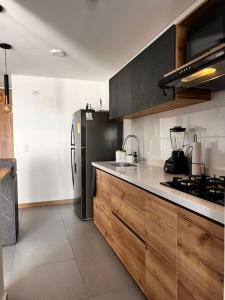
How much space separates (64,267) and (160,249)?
3.90 feet

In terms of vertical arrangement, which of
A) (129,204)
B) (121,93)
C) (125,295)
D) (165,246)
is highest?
(121,93)

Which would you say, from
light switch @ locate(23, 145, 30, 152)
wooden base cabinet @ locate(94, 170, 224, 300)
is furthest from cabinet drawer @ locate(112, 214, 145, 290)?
light switch @ locate(23, 145, 30, 152)

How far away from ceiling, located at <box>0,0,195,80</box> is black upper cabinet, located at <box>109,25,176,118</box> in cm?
23

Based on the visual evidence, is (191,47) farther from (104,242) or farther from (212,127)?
(104,242)

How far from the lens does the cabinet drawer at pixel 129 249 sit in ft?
5.65

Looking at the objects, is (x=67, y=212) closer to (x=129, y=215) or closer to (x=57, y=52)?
(x=129, y=215)

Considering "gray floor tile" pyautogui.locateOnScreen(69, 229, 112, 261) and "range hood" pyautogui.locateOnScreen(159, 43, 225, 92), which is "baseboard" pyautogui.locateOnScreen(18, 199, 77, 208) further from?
"range hood" pyautogui.locateOnScreen(159, 43, 225, 92)

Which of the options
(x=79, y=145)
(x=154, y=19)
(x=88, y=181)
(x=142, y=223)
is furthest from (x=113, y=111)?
(x=142, y=223)

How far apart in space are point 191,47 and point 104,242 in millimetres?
2250

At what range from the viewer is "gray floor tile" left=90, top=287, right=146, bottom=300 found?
174cm

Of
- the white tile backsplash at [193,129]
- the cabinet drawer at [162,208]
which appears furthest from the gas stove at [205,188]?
the white tile backsplash at [193,129]

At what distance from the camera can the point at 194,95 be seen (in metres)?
1.86

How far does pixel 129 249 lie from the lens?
6.35 feet

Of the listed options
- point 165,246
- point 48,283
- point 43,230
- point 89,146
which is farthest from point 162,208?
point 43,230
